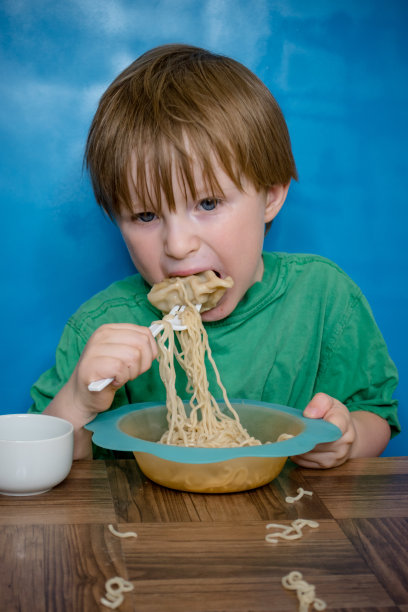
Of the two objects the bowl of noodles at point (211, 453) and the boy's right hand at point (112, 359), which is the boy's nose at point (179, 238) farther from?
the bowl of noodles at point (211, 453)

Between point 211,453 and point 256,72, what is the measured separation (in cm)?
119

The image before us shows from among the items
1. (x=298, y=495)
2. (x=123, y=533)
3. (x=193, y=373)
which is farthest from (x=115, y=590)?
(x=193, y=373)

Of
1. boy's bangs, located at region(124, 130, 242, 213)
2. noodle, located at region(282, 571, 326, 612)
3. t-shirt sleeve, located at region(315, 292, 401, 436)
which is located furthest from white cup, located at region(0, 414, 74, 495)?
t-shirt sleeve, located at region(315, 292, 401, 436)

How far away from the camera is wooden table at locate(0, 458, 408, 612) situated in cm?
73

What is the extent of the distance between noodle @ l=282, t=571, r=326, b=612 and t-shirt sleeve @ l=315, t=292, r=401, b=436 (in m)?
0.83

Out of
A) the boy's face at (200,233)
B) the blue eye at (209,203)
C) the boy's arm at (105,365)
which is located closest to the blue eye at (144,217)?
the boy's face at (200,233)

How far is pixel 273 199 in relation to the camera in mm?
1581

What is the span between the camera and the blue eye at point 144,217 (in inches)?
54.2

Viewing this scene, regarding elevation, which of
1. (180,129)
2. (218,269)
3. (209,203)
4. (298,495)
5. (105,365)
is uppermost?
(180,129)

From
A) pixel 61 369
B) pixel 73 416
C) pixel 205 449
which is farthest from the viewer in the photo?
pixel 61 369

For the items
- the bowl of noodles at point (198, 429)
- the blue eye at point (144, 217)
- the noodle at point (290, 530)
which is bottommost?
the noodle at point (290, 530)

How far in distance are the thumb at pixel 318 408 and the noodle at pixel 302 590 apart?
0.41 m

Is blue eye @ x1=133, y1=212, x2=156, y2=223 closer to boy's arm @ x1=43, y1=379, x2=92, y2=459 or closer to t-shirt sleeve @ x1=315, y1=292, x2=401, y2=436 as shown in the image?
boy's arm @ x1=43, y1=379, x2=92, y2=459

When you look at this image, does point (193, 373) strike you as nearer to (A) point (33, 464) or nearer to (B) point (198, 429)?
(B) point (198, 429)
